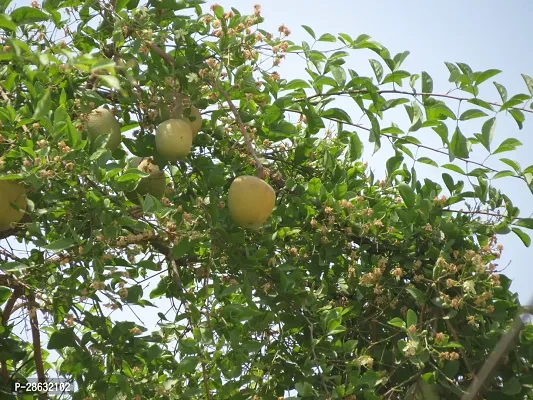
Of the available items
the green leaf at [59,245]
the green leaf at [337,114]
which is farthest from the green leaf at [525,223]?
the green leaf at [59,245]

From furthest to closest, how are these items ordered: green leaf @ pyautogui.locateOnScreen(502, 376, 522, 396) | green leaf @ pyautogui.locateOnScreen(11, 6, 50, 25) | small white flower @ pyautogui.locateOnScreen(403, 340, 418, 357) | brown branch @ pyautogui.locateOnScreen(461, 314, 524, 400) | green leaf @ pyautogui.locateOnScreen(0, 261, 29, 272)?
green leaf @ pyautogui.locateOnScreen(502, 376, 522, 396)
small white flower @ pyautogui.locateOnScreen(403, 340, 418, 357)
green leaf @ pyautogui.locateOnScreen(0, 261, 29, 272)
green leaf @ pyautogui.locateOnScreen(11, 6, 50, 25)
brown branch @ pyautogui.locateOnScreen(461, 314, 524, 400)

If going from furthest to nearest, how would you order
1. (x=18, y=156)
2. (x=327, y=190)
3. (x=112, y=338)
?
1. (x=327, y=190)
2. (x=112, y=338)
3. (x=18, y=156)

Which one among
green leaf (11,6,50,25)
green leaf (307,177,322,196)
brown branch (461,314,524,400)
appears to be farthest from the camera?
green leaf (307,177,322,196)

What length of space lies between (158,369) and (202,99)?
0.64 metres

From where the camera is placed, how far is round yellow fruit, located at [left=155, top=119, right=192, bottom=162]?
1.73 m

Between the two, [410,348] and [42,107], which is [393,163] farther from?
[42,107]

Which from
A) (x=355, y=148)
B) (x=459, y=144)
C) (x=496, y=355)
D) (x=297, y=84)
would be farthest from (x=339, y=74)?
(x=496, y=355)

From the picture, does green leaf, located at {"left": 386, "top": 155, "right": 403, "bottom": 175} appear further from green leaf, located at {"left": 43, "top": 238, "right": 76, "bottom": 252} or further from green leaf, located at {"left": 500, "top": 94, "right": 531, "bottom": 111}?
green leaf, located at {"left": 43, "top": 238, "right": 76, "bottom": 252}

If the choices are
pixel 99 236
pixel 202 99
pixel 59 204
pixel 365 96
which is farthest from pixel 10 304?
pixel 365 96

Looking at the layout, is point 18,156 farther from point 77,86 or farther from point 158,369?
point 158,369

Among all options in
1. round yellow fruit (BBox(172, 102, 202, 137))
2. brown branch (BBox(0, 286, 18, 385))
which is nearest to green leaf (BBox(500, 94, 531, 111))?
round yellow fruit (BBox(172, 102, 202, 137))

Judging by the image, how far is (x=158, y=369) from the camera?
1875 millimetres

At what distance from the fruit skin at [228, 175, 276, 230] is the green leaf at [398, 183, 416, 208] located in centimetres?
42

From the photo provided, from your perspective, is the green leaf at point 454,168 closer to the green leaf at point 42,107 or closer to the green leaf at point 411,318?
the green leaf at point 411,318
